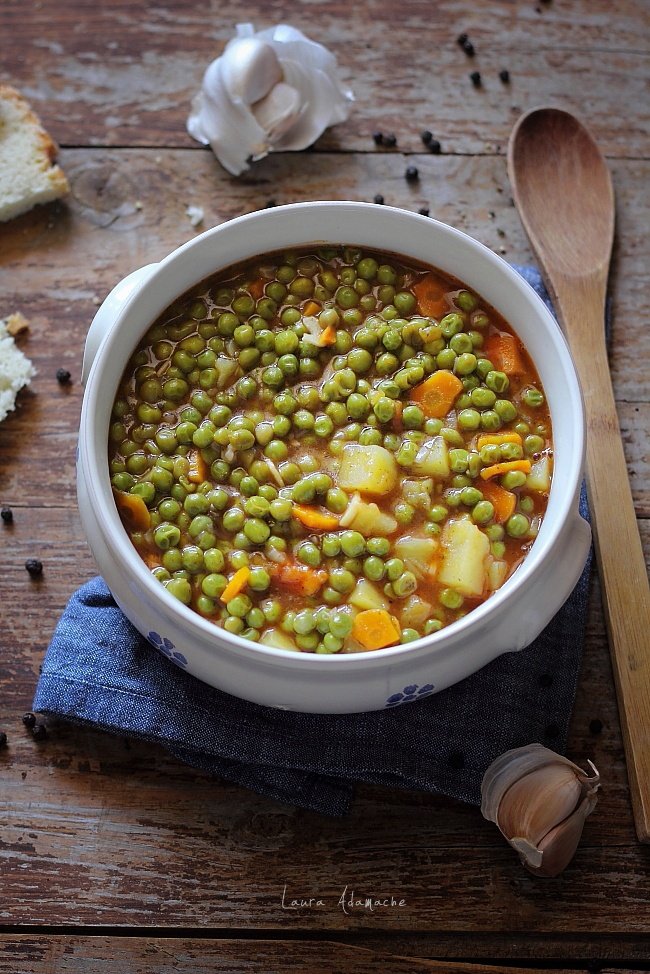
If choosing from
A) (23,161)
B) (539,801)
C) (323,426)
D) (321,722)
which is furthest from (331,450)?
(23,161)

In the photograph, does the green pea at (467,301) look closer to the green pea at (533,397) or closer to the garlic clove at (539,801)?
the green pea at (533,397)

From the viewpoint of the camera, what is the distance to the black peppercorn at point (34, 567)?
348 centimetres

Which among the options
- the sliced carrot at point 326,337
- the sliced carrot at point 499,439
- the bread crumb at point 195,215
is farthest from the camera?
the bread crumb at point 195,215

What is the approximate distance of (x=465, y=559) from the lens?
278cm

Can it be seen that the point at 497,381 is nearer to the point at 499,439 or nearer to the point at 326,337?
the point at 499,439

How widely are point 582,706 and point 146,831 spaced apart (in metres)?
1.49

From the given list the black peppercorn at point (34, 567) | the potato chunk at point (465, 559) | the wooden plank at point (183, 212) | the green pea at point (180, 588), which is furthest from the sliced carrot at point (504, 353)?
the black peppercorn at point (34, 567)

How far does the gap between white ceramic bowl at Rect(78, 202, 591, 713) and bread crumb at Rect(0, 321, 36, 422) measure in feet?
2.39

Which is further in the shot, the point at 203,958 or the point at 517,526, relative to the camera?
the point at 203,958

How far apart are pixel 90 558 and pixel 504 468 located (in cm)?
153

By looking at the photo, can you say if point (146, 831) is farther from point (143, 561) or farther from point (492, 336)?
point (492, 336)

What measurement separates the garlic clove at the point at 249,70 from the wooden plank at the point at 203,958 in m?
2.97

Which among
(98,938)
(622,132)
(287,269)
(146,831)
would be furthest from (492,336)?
(98,938)

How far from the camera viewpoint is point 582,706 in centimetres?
334
